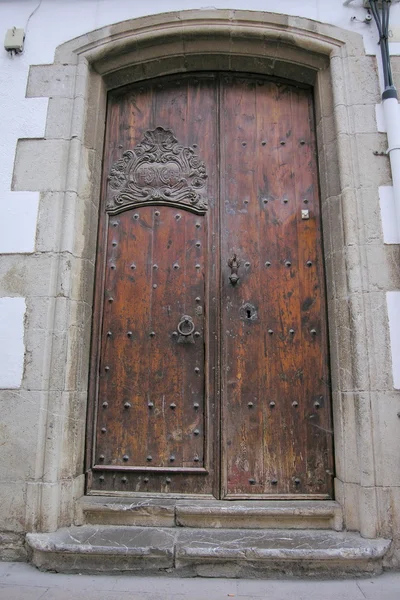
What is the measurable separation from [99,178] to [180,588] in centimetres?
249

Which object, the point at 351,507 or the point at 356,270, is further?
the point at 356,270

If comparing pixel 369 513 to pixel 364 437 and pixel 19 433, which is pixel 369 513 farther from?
pixel 19 433

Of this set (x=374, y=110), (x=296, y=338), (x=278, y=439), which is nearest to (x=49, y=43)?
(x=374, y=110)

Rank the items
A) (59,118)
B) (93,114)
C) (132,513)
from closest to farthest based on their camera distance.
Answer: (132,513) → (59,118) → (93,114)

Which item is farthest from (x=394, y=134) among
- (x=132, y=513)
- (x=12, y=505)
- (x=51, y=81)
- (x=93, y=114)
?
(x=12, y=505)

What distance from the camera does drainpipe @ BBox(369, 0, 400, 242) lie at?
2543mm

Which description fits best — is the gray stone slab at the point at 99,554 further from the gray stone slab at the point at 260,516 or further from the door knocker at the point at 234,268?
the door knocker at the point at 234,268

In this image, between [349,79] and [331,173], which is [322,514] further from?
[349,79]

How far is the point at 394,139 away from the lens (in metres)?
2.58

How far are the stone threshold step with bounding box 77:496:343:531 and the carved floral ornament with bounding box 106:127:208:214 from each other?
6.08 ft

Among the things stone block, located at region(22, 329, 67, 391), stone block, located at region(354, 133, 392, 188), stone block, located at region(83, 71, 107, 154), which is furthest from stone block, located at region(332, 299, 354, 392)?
stone block, located at region(83, 71, 107, 154)

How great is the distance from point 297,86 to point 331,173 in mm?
837

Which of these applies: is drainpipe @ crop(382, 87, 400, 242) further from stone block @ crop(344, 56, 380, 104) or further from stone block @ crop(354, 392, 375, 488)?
stone block @ crop(354, 392, 375, 488)

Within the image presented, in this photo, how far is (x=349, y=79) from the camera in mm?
2768
